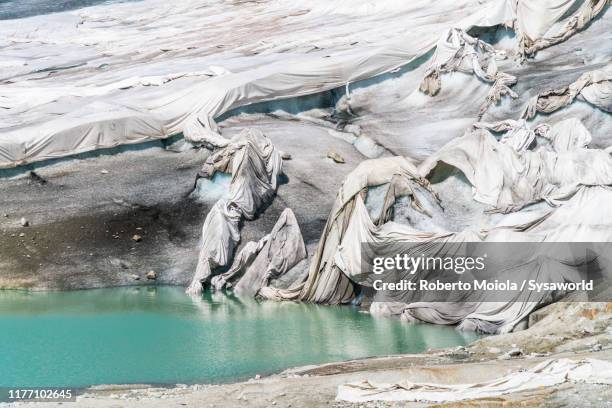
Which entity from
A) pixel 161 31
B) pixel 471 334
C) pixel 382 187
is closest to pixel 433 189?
pixel 382 187

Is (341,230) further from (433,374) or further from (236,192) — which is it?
(433,374)

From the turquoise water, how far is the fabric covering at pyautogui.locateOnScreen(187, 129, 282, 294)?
0.72 meters

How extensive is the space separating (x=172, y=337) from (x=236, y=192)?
4.08 meters

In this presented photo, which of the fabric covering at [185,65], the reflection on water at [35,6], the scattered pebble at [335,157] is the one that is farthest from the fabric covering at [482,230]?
the reflection on water at [35,6]

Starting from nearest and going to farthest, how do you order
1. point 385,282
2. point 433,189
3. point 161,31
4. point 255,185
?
point 385,282
point 433,189
point 255,185
point 161,31

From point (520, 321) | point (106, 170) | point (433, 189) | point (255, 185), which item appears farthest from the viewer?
point (106, 170)

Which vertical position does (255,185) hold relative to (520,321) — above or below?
above

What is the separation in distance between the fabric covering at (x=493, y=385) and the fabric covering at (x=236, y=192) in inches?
286

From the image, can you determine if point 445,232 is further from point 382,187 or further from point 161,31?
point 161,31

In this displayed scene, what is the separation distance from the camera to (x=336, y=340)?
14.3 meters

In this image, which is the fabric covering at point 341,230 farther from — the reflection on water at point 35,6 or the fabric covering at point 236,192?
the reflection on water at point 35,6

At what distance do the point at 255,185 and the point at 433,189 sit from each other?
333cm

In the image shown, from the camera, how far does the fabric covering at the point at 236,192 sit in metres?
17.3

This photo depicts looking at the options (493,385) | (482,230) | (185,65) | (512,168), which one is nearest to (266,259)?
(482,230)
